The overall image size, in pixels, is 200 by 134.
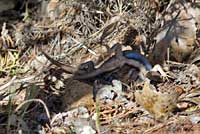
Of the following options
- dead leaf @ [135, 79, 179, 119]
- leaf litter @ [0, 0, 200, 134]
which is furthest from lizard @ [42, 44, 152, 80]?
dead leaf @ [135, 79, 179, 119]

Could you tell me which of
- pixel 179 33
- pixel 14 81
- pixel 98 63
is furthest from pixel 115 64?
pixel 14 81

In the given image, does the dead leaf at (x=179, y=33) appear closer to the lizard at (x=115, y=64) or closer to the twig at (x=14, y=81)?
the lizard at (x=115, y=64)

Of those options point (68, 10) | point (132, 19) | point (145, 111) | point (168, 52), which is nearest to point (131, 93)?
point (145, 111)

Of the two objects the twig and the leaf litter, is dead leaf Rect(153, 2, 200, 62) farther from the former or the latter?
the twig

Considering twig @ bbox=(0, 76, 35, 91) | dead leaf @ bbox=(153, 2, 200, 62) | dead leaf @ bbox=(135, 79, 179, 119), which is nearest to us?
dead leaf @ bbox=(135, 79, 179, 119)

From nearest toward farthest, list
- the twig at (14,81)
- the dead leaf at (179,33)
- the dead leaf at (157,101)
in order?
the dead leaf at (157,101) → the twig at (14,81) → the dead leaf at (179,33)

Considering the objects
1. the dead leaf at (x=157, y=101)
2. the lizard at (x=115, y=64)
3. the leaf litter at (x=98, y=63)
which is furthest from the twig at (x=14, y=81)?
the dead leaf at (x=157, y=101)

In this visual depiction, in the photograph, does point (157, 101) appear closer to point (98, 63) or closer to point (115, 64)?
point (115, 64)

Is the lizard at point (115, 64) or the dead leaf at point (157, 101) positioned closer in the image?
the dead leaf at point (157, 101)

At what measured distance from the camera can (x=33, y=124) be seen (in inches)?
111

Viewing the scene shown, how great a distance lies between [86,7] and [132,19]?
303mm

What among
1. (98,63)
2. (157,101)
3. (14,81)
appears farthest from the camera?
(98,63)

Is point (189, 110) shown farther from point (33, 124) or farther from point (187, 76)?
point (33, 124)

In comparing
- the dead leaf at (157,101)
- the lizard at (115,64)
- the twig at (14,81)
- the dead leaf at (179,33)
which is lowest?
the dead leaf at (157,101)
